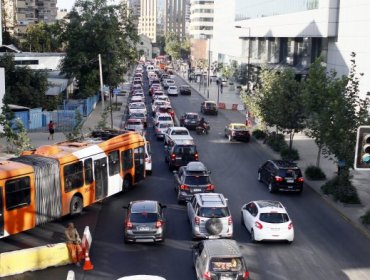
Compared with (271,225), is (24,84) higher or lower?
higher

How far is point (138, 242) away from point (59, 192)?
4294mm

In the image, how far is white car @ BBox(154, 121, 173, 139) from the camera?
45.8m

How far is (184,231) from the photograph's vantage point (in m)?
22.6

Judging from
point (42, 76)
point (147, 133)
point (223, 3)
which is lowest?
point (147, 133)

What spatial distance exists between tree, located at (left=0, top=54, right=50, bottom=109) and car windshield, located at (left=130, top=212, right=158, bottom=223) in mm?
36960

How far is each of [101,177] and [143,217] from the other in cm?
606

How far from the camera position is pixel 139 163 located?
96.7ft

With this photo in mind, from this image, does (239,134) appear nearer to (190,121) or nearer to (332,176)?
(190,121)

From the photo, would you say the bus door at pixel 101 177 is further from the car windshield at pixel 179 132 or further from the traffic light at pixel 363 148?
the car windshield at pixel 179 132

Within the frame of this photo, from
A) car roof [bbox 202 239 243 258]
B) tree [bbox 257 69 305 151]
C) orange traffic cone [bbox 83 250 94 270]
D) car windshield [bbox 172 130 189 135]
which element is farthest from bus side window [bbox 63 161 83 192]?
tree [bbox 257 69 305 151]

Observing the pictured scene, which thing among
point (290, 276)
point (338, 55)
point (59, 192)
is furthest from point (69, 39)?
point (290, 276)

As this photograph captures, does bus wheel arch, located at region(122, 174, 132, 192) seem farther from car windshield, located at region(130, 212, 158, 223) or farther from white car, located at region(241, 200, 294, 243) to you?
white car, located at region(241, 200, 294, 243)

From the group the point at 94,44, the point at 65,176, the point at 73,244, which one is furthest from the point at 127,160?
the point at 94,44

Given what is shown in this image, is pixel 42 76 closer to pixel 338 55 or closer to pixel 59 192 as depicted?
pixel 338 55
